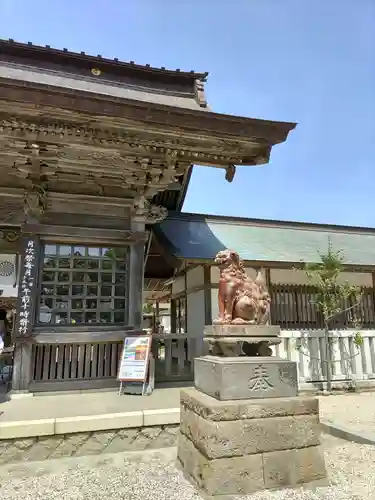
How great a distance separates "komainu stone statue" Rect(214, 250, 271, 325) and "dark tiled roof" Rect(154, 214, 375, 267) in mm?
3861

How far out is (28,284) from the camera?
6.62 meters

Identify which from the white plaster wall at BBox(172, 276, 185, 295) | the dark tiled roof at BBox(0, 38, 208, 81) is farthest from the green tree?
the dark tiled roof at BBox(0, 38, 208, 81)

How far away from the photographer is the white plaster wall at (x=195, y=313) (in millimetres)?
9130

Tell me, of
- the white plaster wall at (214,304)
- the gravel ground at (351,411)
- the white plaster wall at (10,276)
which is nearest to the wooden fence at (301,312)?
the white plaster wall at (214,304)

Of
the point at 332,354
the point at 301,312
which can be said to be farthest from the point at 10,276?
the point at 332,354

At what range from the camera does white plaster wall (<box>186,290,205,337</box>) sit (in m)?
9.13

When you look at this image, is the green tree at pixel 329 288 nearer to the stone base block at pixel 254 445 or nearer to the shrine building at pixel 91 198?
the shrine building at pixel 91 198

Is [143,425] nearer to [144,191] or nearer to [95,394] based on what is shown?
[95,394]

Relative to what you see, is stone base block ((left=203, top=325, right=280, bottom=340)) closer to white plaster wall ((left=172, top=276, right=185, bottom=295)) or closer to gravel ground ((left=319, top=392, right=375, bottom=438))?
gravel ground ((left=319, top=392, right=375, bottom=438))

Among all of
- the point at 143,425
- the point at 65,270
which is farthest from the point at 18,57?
the point at 143,425

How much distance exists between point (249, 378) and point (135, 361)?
3.25 m

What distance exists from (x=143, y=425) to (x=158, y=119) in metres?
4.87

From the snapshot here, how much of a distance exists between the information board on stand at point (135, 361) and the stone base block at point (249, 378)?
258 centimetres

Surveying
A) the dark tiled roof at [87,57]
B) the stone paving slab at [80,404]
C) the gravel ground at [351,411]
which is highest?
the dark tiled roof at [87,57]
